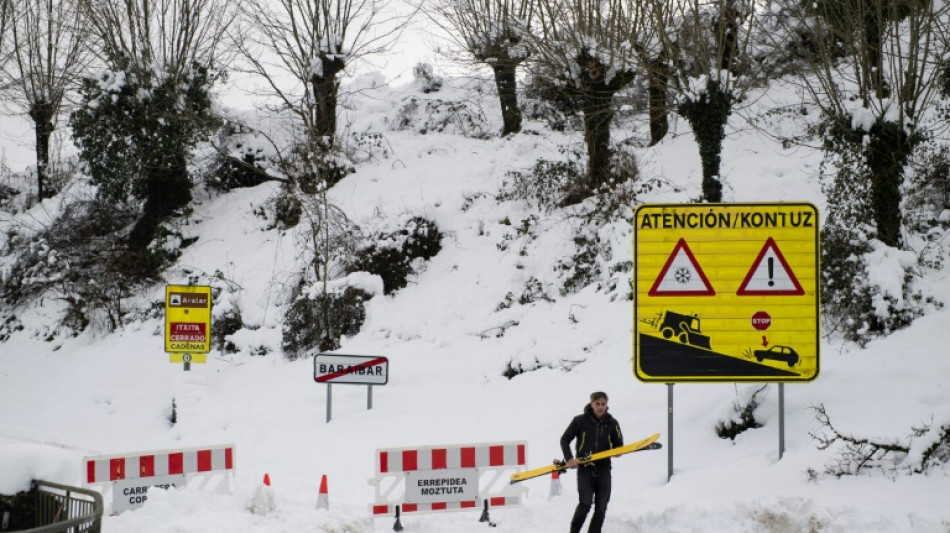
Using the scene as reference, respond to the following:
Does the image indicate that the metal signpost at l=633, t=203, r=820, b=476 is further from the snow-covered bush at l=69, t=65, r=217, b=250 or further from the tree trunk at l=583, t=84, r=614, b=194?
the snow-covered bush at l=69, t=65, r=217, b=250

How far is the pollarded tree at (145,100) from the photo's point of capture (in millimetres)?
27406

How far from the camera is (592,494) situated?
8.79 meters

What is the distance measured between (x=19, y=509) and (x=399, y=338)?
42.7 feet

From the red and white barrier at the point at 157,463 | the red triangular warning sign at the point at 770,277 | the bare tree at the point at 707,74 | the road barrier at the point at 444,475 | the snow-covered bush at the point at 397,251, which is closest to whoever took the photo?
the red triangular warning sign at the point at 770,277

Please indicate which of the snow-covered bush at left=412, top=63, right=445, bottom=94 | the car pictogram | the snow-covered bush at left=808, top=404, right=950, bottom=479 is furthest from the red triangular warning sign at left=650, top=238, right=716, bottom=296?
the snow-covered bush at left=412, top=63, right=445, bottom=94

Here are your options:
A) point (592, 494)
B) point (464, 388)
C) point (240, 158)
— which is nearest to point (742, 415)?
point (592, 494)

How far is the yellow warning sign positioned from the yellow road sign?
939 centimetres

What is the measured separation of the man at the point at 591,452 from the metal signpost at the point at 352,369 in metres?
7.03

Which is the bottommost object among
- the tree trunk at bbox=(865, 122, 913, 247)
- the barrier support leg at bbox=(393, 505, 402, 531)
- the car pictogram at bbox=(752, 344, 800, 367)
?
the barrier support leg at bbox=(393, 505, 402, 531)

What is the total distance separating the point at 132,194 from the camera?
28.8 m

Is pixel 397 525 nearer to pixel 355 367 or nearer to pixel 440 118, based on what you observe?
pixel 355 367

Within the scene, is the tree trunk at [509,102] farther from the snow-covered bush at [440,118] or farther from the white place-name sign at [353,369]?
the white place-name sign at [353,369]

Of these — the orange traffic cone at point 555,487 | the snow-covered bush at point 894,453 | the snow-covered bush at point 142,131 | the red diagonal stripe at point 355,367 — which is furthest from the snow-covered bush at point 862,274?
the snow-covered bush at point 142,131

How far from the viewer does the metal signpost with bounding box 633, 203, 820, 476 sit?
381 inches
